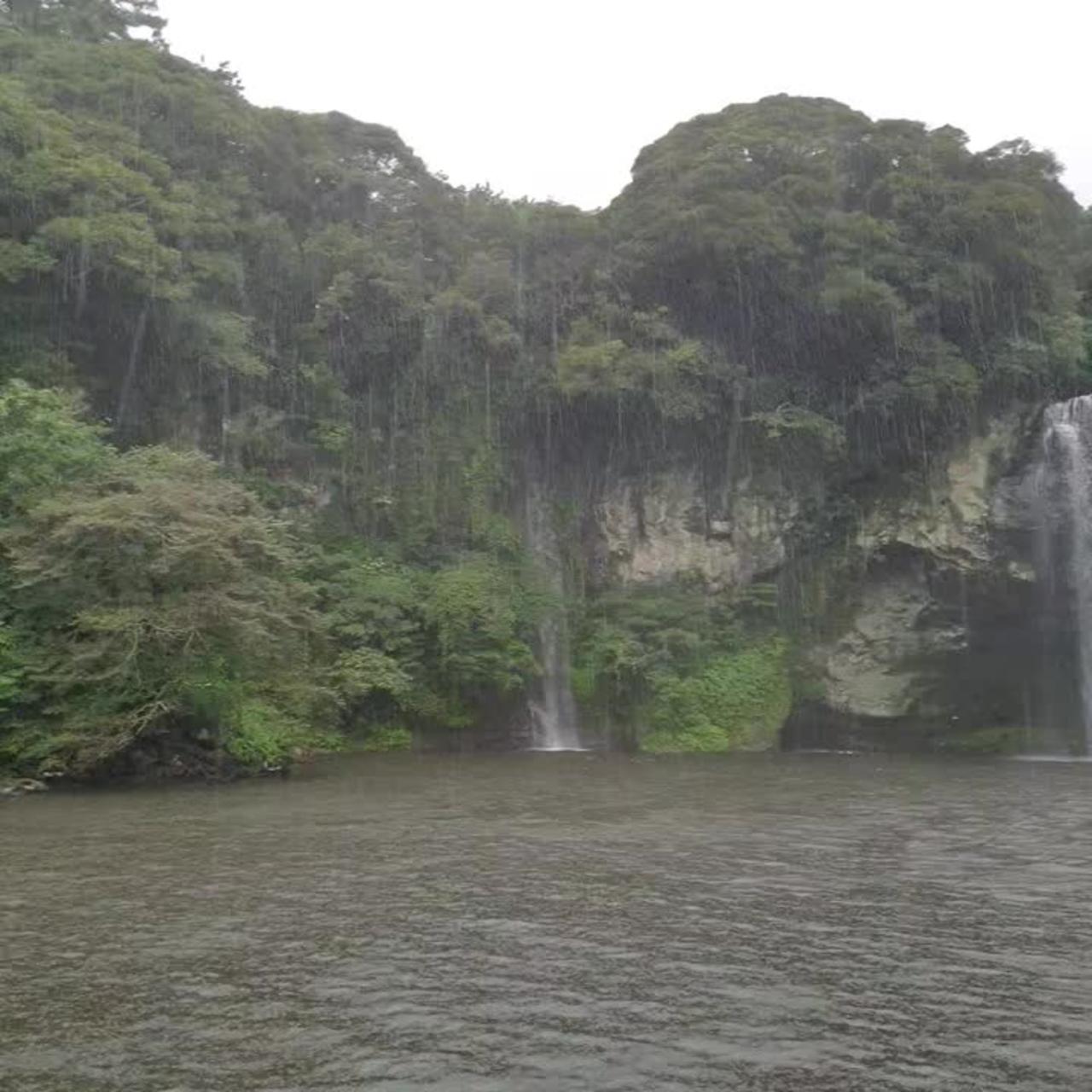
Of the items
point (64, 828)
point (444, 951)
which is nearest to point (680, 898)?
point (444, 951)

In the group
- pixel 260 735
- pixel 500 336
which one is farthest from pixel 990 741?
pixel 260 735

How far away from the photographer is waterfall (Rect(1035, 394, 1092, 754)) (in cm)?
2681

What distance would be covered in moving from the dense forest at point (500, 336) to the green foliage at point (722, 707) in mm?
72

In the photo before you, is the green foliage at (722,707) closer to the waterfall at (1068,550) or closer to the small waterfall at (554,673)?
the small waterfall at (554,673)

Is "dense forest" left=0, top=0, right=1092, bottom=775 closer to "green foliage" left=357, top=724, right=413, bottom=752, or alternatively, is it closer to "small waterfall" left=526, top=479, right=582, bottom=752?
"green foliage" left=357, top=724, right=413, bottom=752

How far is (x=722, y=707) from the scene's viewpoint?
Result: 27625 mm

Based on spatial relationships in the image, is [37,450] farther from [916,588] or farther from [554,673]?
[916,588]

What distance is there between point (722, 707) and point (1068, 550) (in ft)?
29.0

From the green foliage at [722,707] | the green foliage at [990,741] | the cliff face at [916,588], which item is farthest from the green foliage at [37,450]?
the green foliage at [990,741]

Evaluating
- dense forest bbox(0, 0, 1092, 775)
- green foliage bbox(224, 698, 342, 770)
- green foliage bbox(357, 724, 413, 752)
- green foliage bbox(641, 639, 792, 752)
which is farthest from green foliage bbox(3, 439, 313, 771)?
green foliage bbox(641, 639, 792, 752)

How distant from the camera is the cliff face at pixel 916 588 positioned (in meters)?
27.6

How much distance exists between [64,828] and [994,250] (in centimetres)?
2634

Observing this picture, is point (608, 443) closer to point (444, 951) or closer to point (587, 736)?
point (587, 736)

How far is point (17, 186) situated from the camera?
24.0m
